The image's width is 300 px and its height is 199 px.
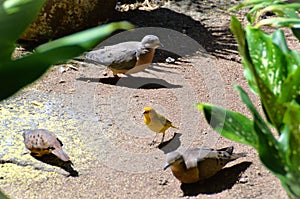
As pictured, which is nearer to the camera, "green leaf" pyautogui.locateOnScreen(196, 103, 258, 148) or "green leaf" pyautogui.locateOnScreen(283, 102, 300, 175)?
"green leaf" pyautogui.locateOnScreen(283, 102, 300, 175)

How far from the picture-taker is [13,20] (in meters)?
0.83

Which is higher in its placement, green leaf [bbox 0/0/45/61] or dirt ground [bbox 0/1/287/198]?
green leaf [bbox 0/0/45/61]

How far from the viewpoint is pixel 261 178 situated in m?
3.03

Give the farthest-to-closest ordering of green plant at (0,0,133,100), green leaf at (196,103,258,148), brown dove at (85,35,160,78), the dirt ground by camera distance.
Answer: brown dove at (85,35,160,78) < the dirt ground < green leaf at (196,103,258,148) < green plant at (0,0,133,100)

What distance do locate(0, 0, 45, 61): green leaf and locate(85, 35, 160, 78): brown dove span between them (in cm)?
361

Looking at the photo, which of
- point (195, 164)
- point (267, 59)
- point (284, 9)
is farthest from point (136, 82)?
point (267, 59)

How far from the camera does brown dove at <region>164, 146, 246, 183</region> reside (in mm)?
2965

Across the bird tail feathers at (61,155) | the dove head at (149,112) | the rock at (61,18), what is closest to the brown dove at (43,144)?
the bird tail feathers at (61,155)

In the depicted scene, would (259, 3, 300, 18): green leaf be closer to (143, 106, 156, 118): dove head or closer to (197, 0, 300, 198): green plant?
(197, 0, 300, 198): green plant

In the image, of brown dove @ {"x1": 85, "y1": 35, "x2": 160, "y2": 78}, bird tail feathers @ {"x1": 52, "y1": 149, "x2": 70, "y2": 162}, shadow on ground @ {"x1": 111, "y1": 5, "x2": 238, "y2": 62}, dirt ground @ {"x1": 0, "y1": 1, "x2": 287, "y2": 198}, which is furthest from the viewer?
shadow on ground @ {"x1": 111, "y1": 5, "x2": 238, "y2": 62}

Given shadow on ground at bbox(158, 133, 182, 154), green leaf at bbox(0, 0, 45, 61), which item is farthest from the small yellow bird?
green leaf at bbox(0, 0, 45, 61)

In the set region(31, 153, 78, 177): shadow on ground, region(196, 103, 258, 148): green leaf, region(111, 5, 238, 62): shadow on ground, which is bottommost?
region(111, 5, 238, 62): shadow on ground

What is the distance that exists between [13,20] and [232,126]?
32.2 inches

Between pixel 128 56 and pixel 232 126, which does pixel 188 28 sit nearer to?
pixel 128 56
